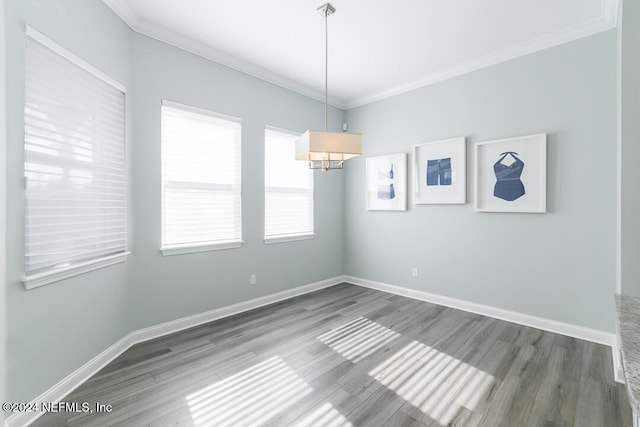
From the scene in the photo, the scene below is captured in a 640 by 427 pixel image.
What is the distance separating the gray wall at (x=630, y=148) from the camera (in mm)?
1919

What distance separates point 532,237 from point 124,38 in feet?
14.6

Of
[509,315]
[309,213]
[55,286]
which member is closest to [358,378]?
[509,315]

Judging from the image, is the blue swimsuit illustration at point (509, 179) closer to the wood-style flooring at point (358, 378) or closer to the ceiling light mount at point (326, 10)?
the wood-style flooring at point (358, 378)

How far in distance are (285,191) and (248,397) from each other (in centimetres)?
260

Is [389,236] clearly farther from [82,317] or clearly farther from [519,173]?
[82,317]

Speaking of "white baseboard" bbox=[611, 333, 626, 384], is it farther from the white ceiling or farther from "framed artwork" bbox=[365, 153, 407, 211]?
the white ceiling

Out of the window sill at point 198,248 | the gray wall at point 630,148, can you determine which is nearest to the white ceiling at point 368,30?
the gray wall at point 630,148

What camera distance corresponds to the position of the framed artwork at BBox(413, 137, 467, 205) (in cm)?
353

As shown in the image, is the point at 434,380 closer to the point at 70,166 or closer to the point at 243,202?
the point at 243,202

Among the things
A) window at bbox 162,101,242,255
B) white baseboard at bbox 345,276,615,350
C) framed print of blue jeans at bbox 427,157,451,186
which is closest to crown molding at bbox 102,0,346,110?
window at bbox 162,101,242,255

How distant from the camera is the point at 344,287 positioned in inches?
180

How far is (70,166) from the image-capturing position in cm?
204

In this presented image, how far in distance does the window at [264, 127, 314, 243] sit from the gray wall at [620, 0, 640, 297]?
3.27 m

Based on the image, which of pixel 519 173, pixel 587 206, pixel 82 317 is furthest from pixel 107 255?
pixel 587 206
